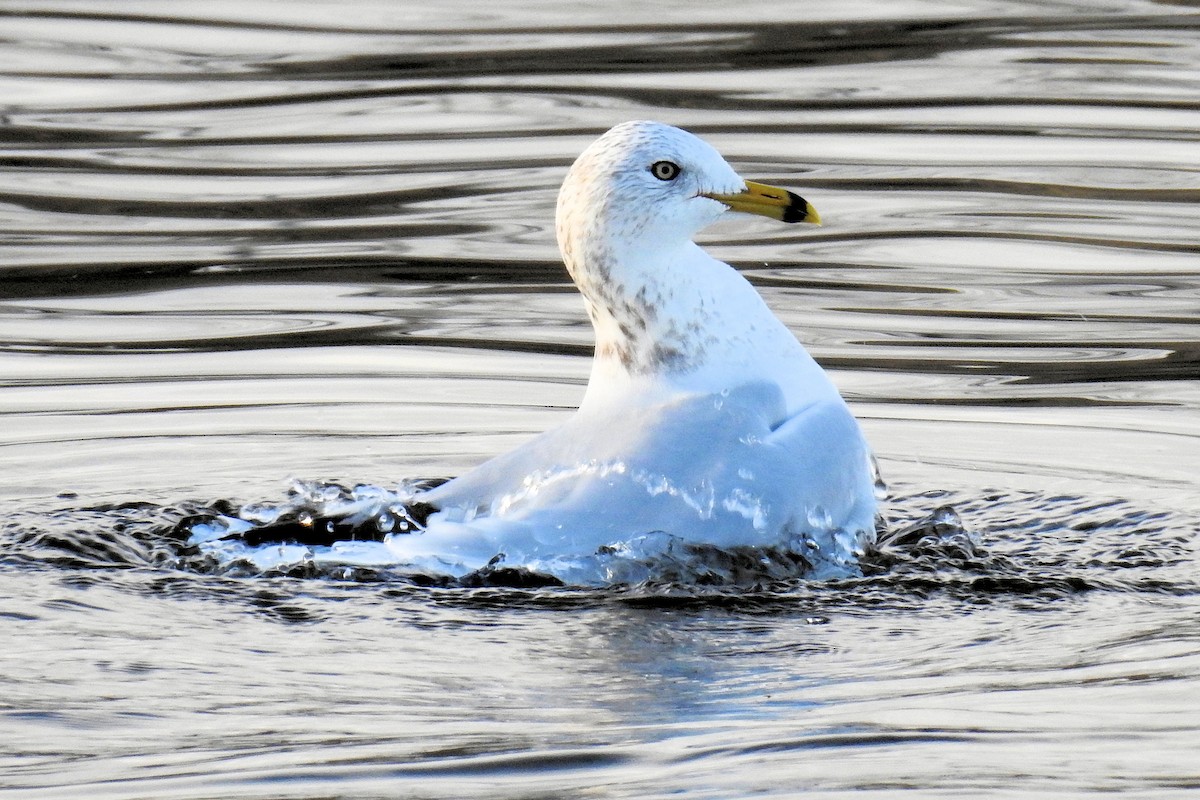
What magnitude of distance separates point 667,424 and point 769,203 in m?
1.00

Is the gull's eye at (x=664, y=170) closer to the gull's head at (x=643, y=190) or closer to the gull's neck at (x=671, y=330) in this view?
the gull's head at (x=643, y=190)

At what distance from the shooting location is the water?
480 centimetres

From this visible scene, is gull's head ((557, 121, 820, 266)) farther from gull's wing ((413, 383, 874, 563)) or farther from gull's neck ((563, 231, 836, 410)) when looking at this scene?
gull's wing ((413, 383, 874, 563))

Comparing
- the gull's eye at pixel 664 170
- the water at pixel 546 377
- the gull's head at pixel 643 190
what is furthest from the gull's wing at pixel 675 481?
the gull's eye at pixel 664 170

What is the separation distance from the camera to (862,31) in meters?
14.5

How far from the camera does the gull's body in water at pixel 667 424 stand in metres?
5.91

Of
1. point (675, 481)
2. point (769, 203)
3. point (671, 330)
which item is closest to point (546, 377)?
point (769, 203)

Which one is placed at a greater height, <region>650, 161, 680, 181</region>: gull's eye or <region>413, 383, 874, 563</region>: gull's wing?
<region>650, 161, 680, 181</region>: gull's eye

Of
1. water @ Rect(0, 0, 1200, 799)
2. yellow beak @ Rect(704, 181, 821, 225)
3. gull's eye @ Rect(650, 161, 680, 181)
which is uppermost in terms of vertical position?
gull's eye @ Rect(650, 161, 680, 181)

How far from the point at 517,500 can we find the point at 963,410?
266 centimetres

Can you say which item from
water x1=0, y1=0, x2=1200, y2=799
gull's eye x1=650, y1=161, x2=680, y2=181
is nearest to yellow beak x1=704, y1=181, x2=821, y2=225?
gull's eye x1=650, y1=161, x2=680, y2=181

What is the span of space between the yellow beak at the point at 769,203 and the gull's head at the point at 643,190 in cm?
4

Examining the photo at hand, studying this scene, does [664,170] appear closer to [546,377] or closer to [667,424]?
[667,424]

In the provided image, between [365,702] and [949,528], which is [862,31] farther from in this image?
[365,702]
